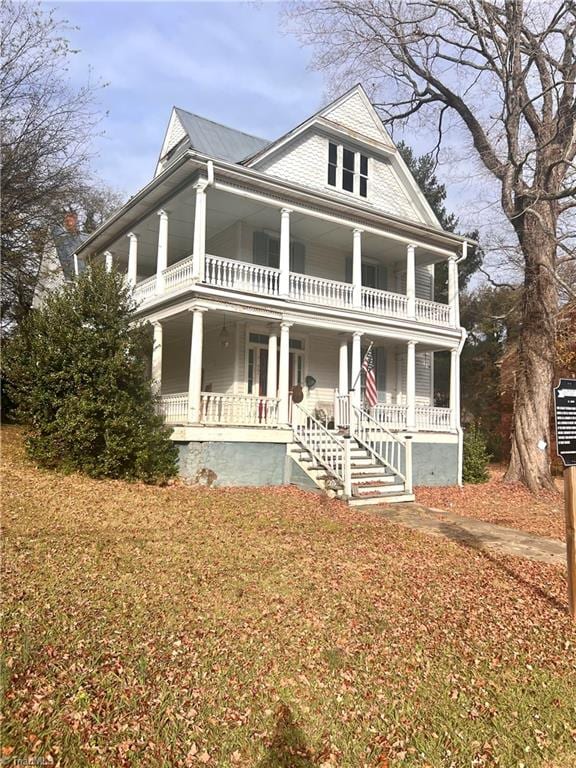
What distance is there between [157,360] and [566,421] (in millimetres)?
10448

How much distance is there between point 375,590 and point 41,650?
340cm

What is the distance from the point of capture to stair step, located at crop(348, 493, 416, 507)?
1095cm

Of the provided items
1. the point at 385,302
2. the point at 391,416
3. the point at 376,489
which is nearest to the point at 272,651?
the point at 376,489

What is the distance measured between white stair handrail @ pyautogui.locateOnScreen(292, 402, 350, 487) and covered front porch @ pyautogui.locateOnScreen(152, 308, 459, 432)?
30cm

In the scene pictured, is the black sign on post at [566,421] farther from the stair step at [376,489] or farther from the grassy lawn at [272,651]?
the stair step at [376,489]

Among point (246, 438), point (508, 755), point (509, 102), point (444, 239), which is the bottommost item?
point (508, 755)

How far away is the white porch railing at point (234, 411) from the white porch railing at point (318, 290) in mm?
3227

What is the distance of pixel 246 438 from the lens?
1228 centimetres

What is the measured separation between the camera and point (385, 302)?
17.0m

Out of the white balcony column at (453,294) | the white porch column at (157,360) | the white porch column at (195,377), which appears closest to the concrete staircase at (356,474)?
the white porch column at (195,377)

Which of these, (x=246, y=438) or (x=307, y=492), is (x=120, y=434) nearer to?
(x=246, y=438)

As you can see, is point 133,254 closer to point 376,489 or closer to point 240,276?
point 240,276

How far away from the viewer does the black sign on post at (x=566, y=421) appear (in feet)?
17.8

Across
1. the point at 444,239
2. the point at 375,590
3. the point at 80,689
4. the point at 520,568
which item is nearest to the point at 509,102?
the point at 444,239
